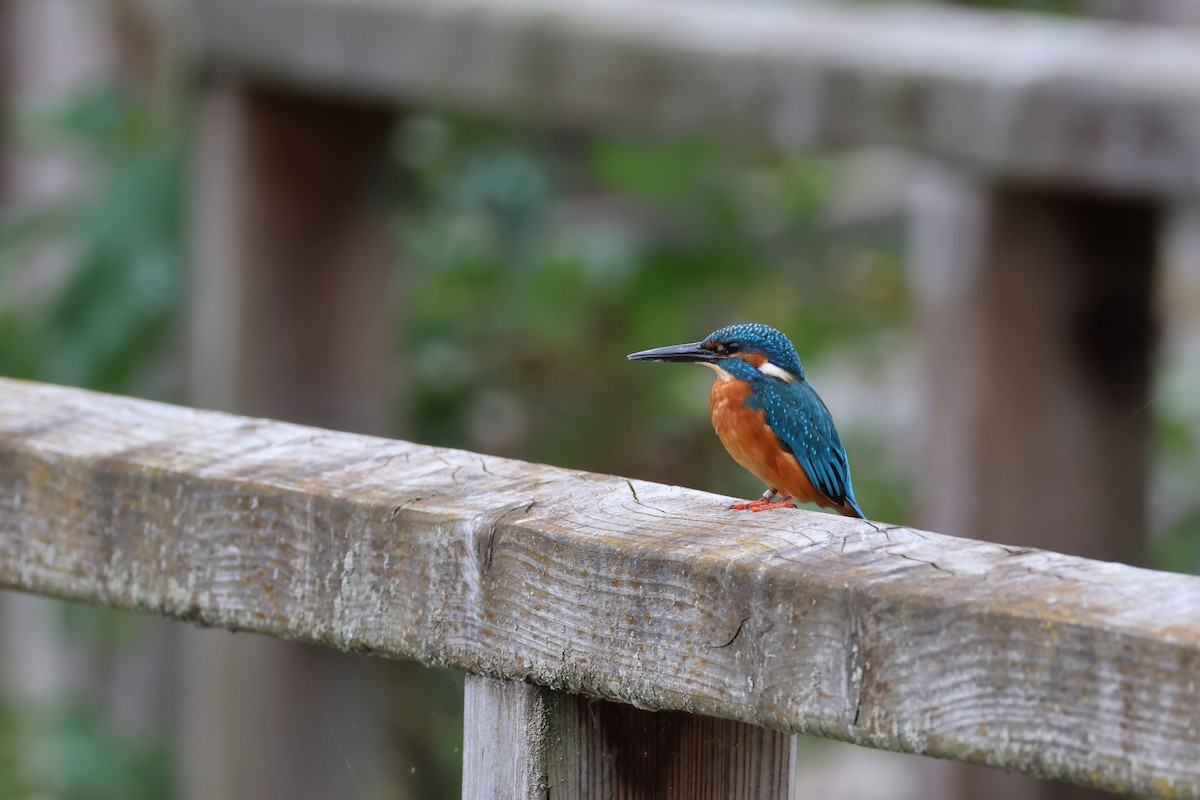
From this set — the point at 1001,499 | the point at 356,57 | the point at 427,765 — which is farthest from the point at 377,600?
the point at 427,765

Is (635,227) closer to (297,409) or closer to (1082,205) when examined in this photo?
(297,409)

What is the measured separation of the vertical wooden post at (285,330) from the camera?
296cm

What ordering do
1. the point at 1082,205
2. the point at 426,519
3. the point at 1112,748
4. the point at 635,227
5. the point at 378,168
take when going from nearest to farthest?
the point at 1112,748 < the point at 426,519 < the point at 1082,205 < the point at 378,168 < the point at 635,227

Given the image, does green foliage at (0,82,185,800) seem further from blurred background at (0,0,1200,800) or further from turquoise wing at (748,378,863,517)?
turquoise wing at (748,378,863,517)

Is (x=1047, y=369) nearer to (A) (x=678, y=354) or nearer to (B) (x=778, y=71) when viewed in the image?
(B) (x=778, y=71)

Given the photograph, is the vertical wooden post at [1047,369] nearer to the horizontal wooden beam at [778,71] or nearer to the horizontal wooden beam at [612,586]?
the horizontal wooden beam at [778,71]

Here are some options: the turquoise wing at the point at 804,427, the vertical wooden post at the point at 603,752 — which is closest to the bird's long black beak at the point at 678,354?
the turquoise wing at the point at 804,427

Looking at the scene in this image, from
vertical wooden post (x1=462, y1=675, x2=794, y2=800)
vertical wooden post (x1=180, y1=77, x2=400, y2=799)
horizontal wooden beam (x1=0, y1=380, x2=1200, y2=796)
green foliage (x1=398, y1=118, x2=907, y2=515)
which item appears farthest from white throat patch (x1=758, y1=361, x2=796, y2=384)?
green foliage (x1=398, y1=118, x2=907, y2=515)

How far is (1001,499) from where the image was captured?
260 cm

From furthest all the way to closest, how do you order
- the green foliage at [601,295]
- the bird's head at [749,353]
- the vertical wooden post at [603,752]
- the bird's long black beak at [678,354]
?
the green foliage at [601,295]
the bird's head at [749,353]
the bird's long black beak at [678,354]
the vertical wooden post at [603,752]

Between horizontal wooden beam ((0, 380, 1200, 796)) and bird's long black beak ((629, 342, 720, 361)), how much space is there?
0.28 meters

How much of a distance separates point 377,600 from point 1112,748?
1.97 ft

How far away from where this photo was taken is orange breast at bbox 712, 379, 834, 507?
192cm

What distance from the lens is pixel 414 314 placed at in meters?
4.03
